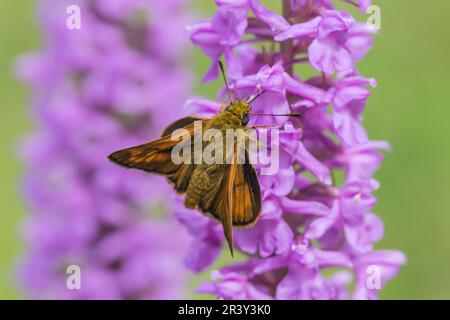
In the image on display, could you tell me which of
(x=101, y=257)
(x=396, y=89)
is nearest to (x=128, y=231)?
(x=101, y=257)

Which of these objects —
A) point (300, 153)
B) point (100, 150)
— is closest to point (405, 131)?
point (100, 150)

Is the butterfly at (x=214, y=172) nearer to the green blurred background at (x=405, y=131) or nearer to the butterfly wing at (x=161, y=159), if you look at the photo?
the butterfly wing at (x=161, y=159)

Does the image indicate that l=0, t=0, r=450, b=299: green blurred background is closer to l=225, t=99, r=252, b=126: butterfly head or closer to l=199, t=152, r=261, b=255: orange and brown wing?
l=225, t=99, r=252, b=126: butterfly head

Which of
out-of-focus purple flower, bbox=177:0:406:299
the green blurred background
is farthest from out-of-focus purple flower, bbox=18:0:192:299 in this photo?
out-of-focus purple flower, bbox=177:0:406:299

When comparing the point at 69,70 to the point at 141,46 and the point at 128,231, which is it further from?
the point at 128,231

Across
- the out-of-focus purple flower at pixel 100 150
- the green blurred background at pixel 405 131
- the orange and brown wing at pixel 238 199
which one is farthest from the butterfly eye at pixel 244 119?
the green blurred background at pixel 405 131
